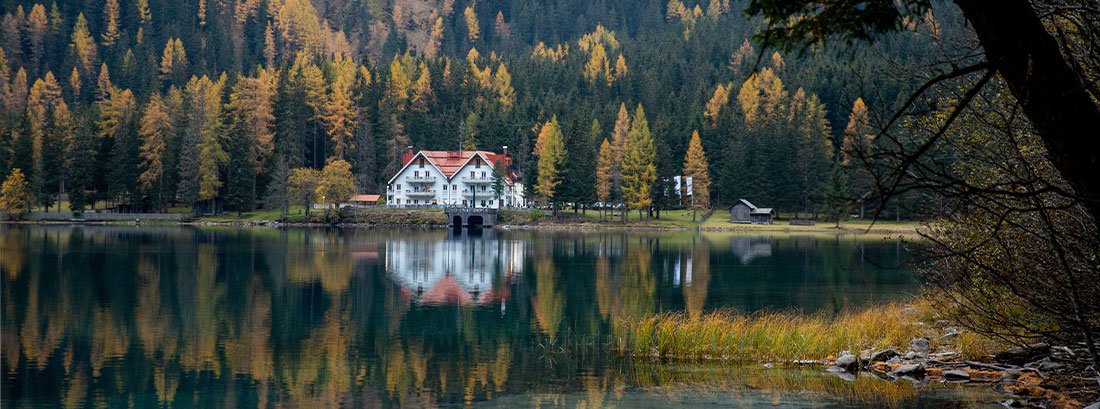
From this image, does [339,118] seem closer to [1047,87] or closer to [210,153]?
[210,153]

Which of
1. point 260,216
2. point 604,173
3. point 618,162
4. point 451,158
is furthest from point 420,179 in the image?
point 618,162

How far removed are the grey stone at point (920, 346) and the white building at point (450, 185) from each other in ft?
→ 313

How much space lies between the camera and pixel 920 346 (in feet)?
74.9

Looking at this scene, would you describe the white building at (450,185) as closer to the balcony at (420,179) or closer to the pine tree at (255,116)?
the balcony at (420,179)

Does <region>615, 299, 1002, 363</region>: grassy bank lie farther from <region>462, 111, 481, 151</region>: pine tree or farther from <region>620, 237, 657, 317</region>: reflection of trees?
<region>462, 111, 481, 151</region>: pine tree

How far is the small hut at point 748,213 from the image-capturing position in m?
102

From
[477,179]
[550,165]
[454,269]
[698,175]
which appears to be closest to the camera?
[454,269]

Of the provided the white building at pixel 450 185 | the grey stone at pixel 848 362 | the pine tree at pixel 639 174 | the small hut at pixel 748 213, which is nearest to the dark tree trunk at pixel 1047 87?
the grey stone at pixel 848 362

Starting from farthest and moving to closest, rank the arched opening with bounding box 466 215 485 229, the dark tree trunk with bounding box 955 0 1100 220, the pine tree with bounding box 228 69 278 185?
the pine tree with bounding box 228 69 278 185
the arched opening with bounding box 466 215 485 229
the dark tree trunk with bounding box 955 0 1100 220

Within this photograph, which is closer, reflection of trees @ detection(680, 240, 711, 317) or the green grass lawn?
reflection of trees @ detection(680, 240, 711, 317)

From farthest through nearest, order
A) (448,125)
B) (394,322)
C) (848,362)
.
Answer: (448,125)
(394,322)
(848,362)

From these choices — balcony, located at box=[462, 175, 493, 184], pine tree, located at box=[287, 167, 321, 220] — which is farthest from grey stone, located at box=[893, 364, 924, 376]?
balcony, located at box=[462, 175, 493, 184]

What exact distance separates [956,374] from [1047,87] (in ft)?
48.3

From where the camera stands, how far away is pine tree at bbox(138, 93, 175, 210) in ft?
357
